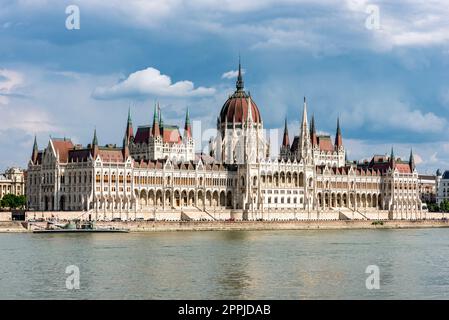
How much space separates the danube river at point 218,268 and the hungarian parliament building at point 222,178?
33288 mm

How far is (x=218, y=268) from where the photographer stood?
190ft

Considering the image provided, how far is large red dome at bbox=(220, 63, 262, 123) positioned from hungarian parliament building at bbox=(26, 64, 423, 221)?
15 centimetres

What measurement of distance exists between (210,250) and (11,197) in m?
69.6

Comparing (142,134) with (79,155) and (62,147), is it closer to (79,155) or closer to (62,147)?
(62,147)

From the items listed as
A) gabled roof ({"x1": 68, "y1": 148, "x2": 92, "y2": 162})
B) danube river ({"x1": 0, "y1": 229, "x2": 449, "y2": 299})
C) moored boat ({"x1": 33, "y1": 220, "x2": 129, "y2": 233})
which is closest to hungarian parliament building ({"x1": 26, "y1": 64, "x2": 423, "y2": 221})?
gabled roof ({"x1": 68, "y1": 148, "x2": 92, "y2": 162})

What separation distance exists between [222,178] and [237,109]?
1873cm

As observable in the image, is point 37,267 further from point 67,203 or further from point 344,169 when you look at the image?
point 344,169

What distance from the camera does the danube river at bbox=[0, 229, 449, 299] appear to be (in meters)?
46.3

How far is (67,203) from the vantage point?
120688 mm

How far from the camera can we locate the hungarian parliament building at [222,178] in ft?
395

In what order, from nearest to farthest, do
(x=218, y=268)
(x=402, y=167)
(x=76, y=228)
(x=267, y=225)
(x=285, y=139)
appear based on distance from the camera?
(x=218, y=268), (x=76, y=228), (x=267, y=225), (x=402, y=167), (x=285, y=139)

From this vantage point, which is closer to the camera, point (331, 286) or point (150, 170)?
point (331, 286)

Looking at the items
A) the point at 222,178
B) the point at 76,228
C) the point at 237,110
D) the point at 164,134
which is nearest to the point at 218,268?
the point at 76,228
